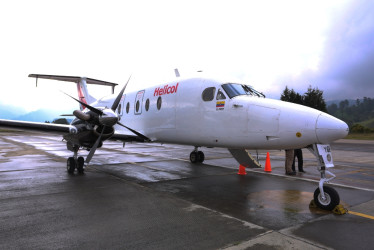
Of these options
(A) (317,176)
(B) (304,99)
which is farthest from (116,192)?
(B) (304,99)

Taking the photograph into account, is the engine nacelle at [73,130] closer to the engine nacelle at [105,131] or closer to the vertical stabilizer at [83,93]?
the engine nacelle at [105,131]

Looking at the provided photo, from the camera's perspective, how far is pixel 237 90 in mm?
7254

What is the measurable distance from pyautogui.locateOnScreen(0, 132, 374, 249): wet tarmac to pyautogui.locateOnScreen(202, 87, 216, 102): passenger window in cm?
253

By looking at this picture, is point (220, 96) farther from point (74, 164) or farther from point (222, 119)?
point (74, 164)

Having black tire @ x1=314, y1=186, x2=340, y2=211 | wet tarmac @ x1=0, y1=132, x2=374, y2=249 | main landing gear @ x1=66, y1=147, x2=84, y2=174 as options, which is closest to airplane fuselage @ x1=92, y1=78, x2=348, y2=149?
black tire @ x1=314, y1=186, x2=340, y2=211

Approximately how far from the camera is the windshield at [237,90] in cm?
719

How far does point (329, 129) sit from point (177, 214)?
11.2 feet

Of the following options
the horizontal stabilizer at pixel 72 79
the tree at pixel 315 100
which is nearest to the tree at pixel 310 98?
the tree at pixel 315 100

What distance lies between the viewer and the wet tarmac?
3.97m

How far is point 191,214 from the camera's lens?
5.21 m

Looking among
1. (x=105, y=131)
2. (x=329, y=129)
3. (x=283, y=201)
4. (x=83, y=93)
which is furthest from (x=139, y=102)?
(x=329, y=129)

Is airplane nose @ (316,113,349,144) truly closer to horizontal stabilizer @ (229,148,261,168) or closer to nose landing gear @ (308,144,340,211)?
nose landing gear @ (308,144,340,211)

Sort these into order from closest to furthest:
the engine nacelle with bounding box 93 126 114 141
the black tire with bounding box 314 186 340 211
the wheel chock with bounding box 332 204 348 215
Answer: the wheel chock with bounding box 332 204 348 215 → the black tire with bounding box 314 186 340 211 → the engine nacelle with bounding box 93 126 114 141

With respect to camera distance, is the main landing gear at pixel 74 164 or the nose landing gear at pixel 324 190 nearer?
the nose landing gear at pixel 324 190
